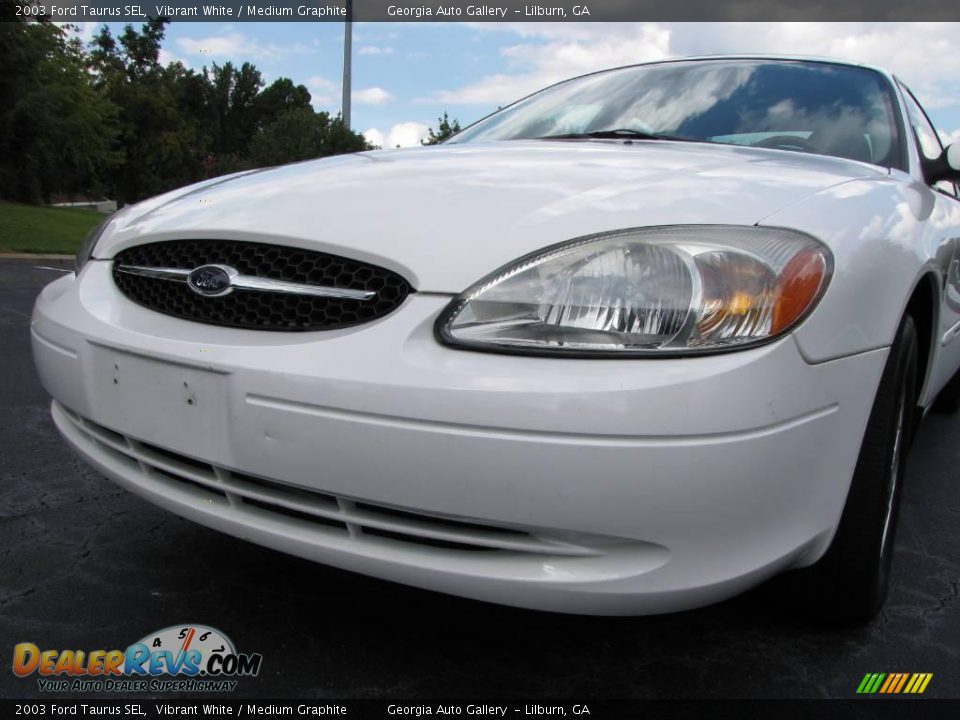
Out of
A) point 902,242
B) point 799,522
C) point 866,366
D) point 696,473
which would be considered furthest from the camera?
point 902,242

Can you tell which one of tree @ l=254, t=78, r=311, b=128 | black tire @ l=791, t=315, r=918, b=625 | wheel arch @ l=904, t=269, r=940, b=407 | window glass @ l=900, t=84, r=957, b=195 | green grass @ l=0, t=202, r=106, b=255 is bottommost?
green grass @ l=0, t=202, r=106, b=255

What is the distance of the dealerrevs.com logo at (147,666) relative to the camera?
152cm

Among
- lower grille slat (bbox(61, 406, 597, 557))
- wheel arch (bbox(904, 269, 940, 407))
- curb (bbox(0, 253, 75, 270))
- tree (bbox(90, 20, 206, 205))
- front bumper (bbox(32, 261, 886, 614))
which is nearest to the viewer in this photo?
front bumper (bbox(32, 261, 886, 614))

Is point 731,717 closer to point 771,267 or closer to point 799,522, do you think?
point 799,522

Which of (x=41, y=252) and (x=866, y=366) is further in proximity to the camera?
(x=41, y=252)

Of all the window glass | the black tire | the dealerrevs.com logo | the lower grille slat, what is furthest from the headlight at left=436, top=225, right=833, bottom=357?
the window glass

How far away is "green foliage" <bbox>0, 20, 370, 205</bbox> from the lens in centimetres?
3055

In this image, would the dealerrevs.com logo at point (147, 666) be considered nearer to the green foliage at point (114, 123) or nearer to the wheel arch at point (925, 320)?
the wheel arch at point (925, 320)

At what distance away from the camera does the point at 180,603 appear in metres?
1.80

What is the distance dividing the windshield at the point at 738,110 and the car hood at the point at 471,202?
0.39 m

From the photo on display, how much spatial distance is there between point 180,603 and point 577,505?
1.10 metres

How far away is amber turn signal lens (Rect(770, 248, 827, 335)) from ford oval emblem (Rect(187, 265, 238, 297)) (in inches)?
39.2

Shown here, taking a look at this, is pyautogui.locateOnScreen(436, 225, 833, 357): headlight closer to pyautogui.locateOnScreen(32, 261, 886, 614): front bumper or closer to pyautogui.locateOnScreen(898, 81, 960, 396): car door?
pyautogui.locateOnScreen(32, 261, 886, 614): front bumper

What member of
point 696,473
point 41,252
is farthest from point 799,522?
point 41,252
